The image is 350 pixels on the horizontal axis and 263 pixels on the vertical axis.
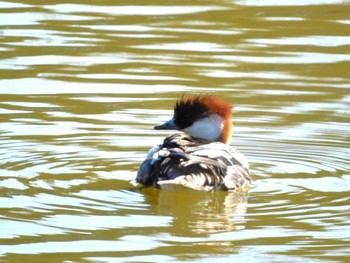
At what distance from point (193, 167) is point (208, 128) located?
130 centimetres

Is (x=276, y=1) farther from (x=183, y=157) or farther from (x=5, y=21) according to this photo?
(x=183, y=157)

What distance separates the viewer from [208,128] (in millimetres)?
11570

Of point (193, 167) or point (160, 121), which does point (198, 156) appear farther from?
point (160, 121)

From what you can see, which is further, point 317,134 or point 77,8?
point 77,8

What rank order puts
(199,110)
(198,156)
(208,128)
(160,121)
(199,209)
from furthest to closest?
(160,121) → (208,128) → (199,110) → (198,156) → (199,209)

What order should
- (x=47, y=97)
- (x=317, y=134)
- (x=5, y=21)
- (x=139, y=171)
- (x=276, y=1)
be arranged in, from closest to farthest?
(x=139, y=171), (x=317, y=134), (x=47, y=97), (x=5, y=21), (x=276, y=1)

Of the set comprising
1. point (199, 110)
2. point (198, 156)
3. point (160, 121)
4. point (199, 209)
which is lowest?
point (199, 209)

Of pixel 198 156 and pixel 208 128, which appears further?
pixel 208 128

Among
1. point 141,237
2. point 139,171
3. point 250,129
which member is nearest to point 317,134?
point 250,129

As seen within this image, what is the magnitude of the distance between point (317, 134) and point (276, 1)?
5.99 metres

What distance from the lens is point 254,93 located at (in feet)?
45.9

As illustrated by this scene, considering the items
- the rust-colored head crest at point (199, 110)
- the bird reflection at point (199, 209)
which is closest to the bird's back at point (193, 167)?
the bird reflection at point (199, 209)

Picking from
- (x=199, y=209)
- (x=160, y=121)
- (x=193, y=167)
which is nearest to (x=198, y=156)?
(x=193, y=167)

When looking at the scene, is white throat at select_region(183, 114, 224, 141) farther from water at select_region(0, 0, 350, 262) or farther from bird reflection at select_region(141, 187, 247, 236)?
bird reflection at select_region(141, 187, 247, 236)
